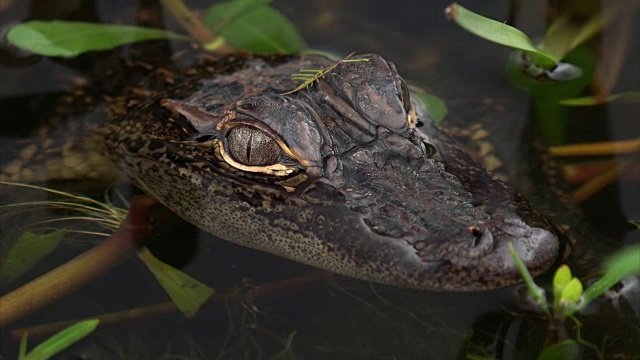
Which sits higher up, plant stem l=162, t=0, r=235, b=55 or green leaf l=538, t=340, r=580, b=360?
plant stem l=162, t=0, r=235, b=55

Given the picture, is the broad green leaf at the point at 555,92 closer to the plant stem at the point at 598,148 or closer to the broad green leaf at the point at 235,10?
the plant stem at the point at 598,148

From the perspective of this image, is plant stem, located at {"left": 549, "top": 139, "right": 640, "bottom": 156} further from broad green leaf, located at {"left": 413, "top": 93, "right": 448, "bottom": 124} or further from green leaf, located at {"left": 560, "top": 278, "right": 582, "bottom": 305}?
green leaf, located at {"left": 560, "top": 278, "right": 582, "bottom": 305}

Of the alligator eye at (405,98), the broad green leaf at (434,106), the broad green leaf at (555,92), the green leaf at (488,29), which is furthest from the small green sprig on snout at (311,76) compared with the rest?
the broad green leaf at (555,92)

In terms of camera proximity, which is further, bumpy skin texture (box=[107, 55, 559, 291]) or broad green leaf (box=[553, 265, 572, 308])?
bumpy skin texture (box=[107, 55, 559, 291])

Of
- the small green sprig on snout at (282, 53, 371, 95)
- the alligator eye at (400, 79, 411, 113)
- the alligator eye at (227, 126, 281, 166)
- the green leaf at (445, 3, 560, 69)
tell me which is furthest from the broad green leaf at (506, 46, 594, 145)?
the alligator eye at (227, 126, 281, 166)

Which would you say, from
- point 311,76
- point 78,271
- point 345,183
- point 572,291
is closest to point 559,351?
point 572,291

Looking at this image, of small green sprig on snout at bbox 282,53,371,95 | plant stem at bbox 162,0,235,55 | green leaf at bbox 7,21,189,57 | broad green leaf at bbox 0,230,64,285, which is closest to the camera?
small green sprig on snout at bbox 282,53,371,95
